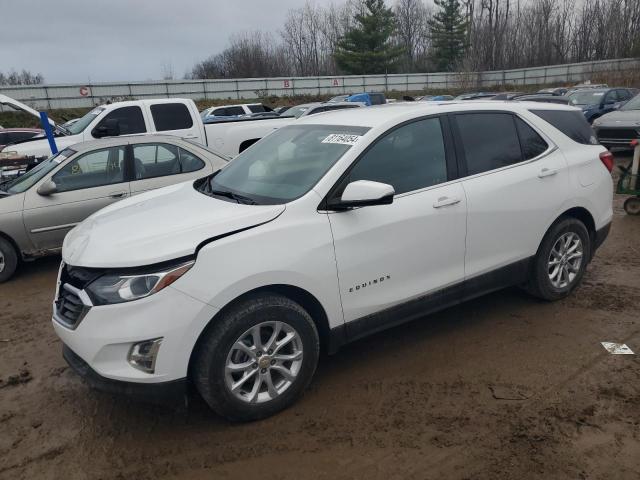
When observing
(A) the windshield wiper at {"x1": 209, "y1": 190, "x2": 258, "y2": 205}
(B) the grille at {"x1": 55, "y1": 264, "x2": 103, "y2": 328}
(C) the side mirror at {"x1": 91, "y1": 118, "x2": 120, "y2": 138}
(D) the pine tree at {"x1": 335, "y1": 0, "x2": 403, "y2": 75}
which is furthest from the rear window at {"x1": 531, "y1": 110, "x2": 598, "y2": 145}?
(D) the pine tree at {"x1": 335, "y1": 0, "x2": 403, "y2": 75}

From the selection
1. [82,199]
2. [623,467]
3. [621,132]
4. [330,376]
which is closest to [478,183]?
[330,376]

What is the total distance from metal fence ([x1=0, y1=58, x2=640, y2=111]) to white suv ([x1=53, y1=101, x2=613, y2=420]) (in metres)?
34.8

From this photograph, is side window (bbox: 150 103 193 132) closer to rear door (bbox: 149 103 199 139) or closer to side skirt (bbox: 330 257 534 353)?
rear door (bbox: 149 103 199 139)

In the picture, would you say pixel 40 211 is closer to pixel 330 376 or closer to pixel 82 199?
pixel 82 199

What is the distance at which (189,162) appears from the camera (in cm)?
711

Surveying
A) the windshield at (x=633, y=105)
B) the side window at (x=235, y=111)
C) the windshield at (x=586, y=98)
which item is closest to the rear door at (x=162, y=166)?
the windshield at (x=633, y=105)

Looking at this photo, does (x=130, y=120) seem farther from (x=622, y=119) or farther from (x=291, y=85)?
(x=291, y=85)

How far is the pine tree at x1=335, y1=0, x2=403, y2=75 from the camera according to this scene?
171 feet

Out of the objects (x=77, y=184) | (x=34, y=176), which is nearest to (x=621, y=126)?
(x=77, y=184)

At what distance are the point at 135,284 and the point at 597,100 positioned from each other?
1832 centimetres

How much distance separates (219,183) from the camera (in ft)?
13.0

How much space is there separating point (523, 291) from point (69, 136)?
28.3ft

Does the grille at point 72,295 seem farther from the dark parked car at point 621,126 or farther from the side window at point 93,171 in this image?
the dark parked car at point 621,126

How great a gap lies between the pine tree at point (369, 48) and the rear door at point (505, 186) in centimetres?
5075
